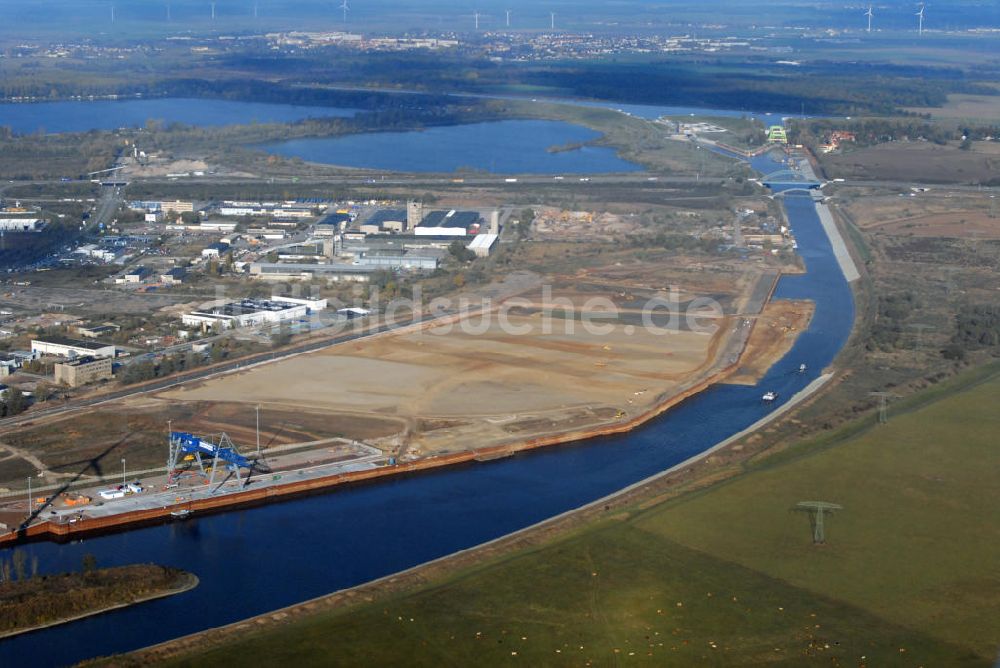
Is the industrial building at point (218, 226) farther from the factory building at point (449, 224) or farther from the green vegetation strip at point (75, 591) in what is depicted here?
the green vegetation strip at point (75, 591)

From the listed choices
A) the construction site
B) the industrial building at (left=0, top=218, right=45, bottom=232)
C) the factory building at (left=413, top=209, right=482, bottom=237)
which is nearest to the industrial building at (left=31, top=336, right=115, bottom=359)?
the construction site

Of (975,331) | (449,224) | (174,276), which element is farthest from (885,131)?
(174,276)

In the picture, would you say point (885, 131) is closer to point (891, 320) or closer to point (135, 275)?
point (891, 320)

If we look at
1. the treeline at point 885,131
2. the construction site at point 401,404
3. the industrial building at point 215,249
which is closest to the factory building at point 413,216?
the industrial building at point 215,249

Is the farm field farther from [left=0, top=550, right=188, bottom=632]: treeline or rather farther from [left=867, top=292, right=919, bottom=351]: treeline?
[left=0, top=550, right=188, bottom=632]: treeline

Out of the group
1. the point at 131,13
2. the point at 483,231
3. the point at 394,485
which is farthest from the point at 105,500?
the point at 131,13

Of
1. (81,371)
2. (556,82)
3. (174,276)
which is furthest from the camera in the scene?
(556,82)
